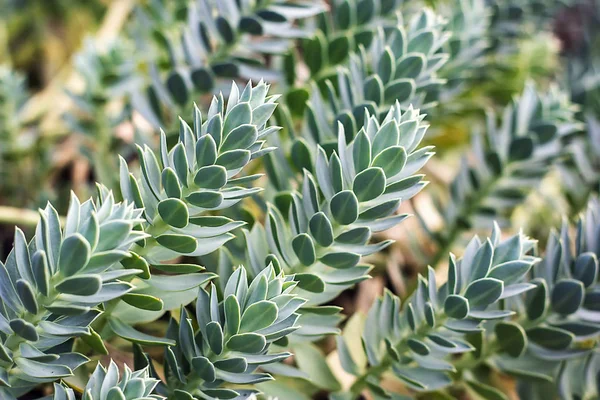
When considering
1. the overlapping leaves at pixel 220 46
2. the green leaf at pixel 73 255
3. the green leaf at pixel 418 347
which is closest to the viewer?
the green leaf at pixel 73 255

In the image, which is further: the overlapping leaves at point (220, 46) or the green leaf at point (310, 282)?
the overlapping leaves at point (220, 46)

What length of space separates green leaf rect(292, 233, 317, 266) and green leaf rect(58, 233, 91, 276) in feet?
0.44

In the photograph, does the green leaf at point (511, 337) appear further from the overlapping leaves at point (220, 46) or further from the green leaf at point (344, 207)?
the overlapping leaves at point (220, 46)

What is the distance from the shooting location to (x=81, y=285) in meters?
0.30

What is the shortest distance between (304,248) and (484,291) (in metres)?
0.12

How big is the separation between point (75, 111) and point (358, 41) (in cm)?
46

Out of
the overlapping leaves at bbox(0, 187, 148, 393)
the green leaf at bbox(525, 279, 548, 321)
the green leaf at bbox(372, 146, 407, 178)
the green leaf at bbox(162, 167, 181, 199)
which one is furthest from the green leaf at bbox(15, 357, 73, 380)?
the green leaf at bbox(525, 279, 548, 321)

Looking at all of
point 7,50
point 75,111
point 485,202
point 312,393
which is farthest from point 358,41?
point 7,50

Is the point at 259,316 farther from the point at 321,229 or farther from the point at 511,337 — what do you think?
the point at 511,337

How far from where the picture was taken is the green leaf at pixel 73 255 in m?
0.29

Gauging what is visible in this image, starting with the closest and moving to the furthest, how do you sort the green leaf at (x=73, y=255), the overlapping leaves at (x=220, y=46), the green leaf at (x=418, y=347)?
the green leaf at (x=73, y=255) < the green leaf at (x=418, y=347) < the overlapping leaves at (x=220, y=46)

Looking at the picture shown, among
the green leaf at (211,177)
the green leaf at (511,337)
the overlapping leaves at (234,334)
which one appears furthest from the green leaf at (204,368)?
the green leaf at (511,337)

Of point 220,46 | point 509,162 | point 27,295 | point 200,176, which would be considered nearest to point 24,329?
point 27,295

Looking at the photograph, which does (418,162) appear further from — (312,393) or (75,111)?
(75,111)
